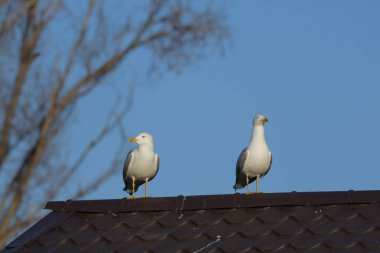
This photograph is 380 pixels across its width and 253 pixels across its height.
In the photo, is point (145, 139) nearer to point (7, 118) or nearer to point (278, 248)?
point (278, 248)

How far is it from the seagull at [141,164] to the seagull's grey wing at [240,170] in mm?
1122

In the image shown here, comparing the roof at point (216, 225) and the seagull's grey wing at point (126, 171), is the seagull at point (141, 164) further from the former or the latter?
the roof at point (216, 225)

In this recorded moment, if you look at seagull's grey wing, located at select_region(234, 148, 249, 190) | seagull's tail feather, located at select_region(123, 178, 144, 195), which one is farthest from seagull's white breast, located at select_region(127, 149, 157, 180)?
seagull's grey wing, located at select_region(234, 148, 249, 190)

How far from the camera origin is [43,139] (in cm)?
559

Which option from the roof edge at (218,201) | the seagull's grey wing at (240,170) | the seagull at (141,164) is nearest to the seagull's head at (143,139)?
the seagull at (141,164)

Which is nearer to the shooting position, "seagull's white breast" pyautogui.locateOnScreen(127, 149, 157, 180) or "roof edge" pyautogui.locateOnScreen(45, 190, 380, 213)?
"roof edge" pyautogui.locateOnScreen(45, 190, 380, 213)

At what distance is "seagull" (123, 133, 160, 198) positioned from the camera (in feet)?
40.5

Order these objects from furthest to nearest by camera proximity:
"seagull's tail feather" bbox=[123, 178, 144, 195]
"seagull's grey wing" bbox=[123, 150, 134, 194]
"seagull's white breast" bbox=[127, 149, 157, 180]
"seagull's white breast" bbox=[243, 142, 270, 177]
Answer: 1. "seagull's tail feather" bbox=[123, 178, 144, 195]
2. "seagull's grey wing" bbox=[123, 150, 134, 194]
3. "seagull's white breast" bbox=[127, 149, 157, 180]
4. "seagull's white breast" bbox=[243, 142, 270, 177]

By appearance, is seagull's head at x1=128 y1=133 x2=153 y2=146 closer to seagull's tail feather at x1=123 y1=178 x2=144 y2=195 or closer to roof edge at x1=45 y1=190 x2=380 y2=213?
seagull's tail feather at x1=123 y1=178 x2=144 y2=195

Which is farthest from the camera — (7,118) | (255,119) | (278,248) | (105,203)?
(255,119)

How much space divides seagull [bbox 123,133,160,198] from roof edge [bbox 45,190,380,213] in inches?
94.4

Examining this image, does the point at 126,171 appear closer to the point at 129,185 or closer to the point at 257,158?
the point at 129,185

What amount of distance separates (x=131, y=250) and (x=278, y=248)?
4.67 feet

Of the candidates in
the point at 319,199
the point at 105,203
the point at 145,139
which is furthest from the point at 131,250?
the point at 145,139
